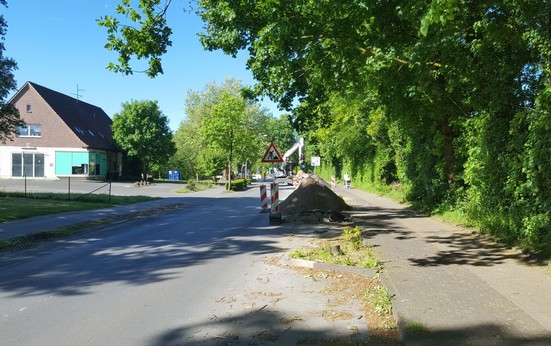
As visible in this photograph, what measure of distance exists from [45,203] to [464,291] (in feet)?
64.5

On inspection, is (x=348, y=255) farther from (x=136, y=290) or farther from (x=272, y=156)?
(x=272, y=156)

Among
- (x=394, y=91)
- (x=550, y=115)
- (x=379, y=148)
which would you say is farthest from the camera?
(x=379, y=148)

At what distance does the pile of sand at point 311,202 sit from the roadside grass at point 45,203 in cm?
888

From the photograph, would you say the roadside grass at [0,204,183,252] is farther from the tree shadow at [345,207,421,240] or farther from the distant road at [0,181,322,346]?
the tree shadow at [345,207,421,240]

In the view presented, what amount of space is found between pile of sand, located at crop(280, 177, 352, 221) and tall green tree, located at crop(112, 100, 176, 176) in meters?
39.0

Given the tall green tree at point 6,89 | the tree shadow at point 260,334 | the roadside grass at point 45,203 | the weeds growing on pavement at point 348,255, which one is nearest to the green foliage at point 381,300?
the tree shadow at point 260,334

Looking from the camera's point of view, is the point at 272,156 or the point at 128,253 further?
the point at 272,156

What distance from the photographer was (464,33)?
11.1 m

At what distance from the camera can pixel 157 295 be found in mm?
6801

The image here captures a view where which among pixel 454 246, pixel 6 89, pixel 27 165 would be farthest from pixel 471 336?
pixel 27 165

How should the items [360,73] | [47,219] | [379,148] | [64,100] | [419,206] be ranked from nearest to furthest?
1. [360,73]
2. [47,219]
3. [419,206]
4. [379,148]
5. [64,100]

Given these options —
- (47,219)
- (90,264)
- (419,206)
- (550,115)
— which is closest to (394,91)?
(419,206)

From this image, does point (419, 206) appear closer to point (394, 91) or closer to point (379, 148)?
point (394, 91)

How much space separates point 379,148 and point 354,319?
27.5 m
